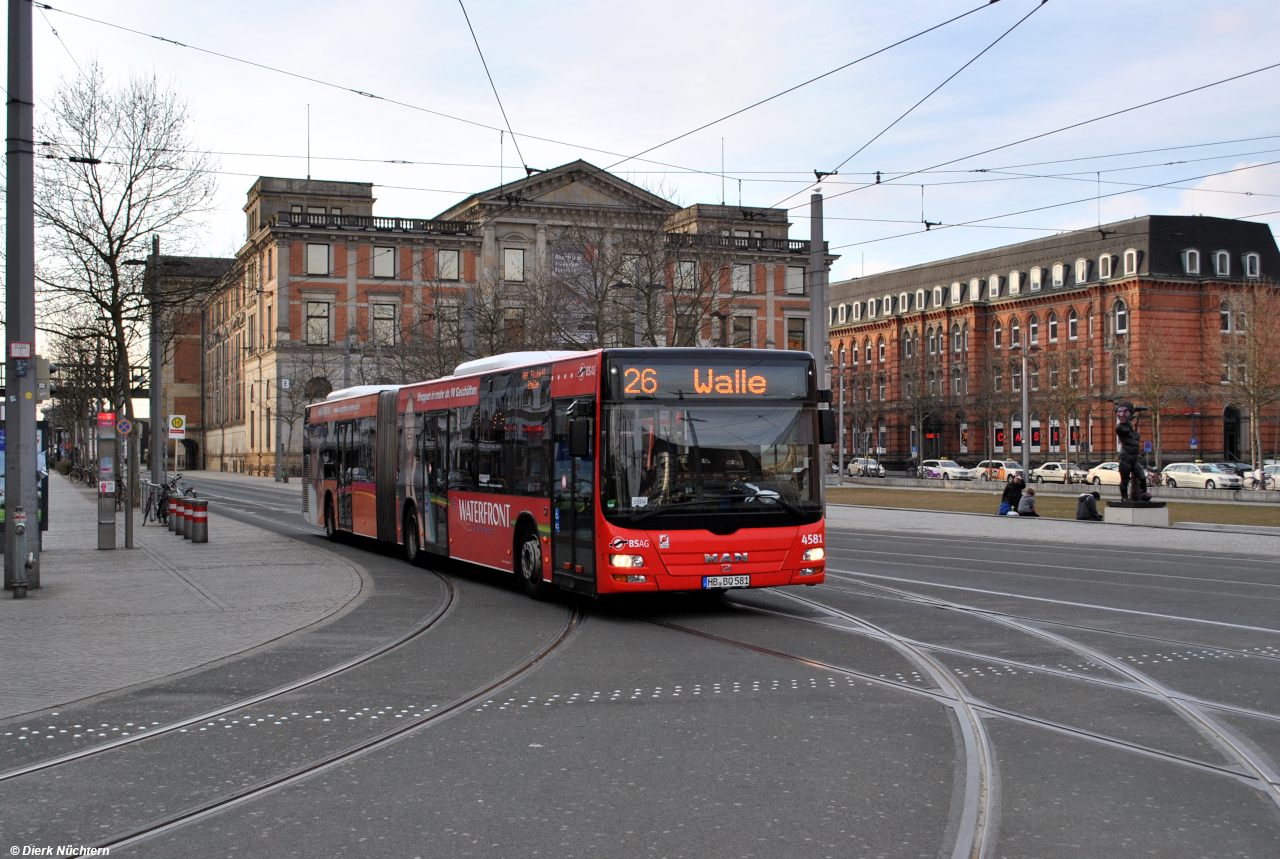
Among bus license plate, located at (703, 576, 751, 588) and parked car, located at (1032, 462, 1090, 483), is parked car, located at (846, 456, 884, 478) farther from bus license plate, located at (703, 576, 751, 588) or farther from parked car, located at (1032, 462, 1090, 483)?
bus license plate, located at (703, 576, 751, 588)

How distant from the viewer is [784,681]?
9102mm

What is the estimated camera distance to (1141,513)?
1254 inches

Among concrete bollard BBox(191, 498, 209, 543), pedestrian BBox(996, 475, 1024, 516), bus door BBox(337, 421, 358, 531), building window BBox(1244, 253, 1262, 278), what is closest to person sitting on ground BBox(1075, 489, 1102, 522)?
pedestrian BBox(996, 475, 1024, 516)

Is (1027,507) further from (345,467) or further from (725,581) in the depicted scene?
(725,581)

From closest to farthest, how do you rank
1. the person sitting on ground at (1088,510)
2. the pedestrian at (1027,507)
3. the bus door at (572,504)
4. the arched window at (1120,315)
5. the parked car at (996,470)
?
the bus door at (572,504), the person sitting on ground at (1088,510), the pedestrian at (1027,507), the parked car at (996,470), the arched window at (1120,315)

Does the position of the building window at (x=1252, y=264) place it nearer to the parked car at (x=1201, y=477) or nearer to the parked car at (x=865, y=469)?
the parked car at (x=1201, y=477)

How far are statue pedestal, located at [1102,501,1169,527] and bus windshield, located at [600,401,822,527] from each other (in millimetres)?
21563

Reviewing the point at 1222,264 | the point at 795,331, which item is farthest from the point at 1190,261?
the point at 795,331

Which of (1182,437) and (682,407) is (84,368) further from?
(1182,437)

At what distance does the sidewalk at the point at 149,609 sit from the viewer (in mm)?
9656

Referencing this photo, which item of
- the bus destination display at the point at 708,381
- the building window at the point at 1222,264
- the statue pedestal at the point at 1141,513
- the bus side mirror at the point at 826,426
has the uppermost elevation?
the building window at the point at 1222,264

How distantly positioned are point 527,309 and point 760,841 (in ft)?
120

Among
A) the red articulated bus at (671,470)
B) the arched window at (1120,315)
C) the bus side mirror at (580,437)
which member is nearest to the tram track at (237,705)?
the red articulated bus at (671,470)

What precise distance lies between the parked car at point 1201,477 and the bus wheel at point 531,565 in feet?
168
